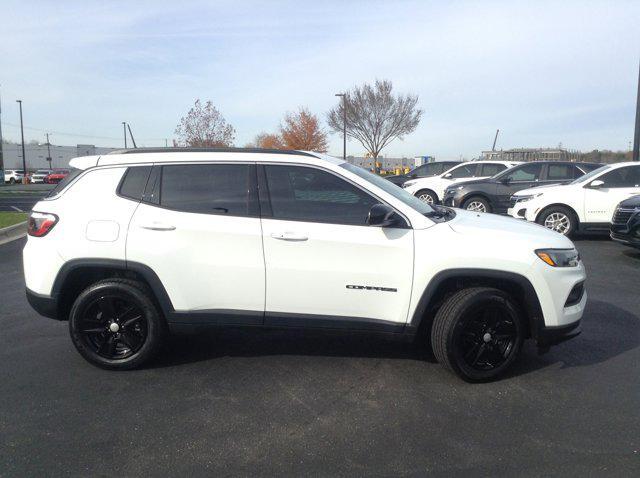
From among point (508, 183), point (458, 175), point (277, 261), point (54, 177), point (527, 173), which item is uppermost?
point (527, 173)

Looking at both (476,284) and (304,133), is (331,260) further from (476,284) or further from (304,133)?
(304,133)

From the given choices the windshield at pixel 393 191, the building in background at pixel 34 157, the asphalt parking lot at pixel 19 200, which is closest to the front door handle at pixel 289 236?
the windshield at pixel 393 191

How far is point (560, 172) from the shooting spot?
13484mm

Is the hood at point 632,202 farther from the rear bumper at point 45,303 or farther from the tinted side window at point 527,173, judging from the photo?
the rear bumper at point 45,303

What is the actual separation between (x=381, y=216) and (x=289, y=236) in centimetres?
69

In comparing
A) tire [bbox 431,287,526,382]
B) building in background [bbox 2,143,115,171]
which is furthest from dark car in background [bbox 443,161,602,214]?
building in background [bbox 2,143,115,171]

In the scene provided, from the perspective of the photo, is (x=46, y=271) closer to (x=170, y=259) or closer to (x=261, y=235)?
(x=170, y=259)

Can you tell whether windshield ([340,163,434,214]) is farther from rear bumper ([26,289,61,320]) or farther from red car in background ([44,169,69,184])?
red car in background ([44,169,69,184])

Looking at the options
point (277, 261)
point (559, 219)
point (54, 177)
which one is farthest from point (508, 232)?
point (54, 177)

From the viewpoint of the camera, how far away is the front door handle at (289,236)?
3.99m

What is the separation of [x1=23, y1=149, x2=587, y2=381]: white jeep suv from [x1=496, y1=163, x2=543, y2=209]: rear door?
9.34m

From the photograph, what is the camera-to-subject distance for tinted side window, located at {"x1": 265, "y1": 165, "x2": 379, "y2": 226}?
406 cm

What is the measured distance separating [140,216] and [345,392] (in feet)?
6.68

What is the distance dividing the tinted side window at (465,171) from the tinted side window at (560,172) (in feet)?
9.87
